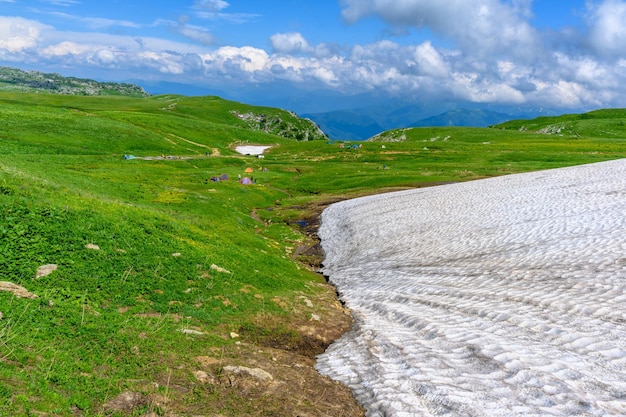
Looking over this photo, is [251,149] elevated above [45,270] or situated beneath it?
elevated above

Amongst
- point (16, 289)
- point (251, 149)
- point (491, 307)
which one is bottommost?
point (491, 307)

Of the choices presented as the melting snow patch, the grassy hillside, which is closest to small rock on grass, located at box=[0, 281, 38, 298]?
the grassy hillside

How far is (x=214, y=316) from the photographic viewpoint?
61.6ft

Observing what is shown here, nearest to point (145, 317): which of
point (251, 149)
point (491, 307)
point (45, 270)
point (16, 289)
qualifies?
point (16, 289)

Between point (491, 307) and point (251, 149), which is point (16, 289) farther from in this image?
point (251, 149)

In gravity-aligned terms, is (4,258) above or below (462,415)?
above

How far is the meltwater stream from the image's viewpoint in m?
13.1

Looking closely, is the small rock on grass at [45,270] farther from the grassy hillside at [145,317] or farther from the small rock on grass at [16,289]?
the small rock on grass at [16,289]

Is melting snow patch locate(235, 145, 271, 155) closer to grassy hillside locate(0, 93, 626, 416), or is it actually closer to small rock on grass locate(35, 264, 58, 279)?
grassy hillside locate(0, 93, 626, 416)

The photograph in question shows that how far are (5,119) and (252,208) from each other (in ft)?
327

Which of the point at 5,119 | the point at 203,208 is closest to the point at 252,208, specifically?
the point at 203,208

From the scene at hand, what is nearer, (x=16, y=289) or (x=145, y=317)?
(x=16, y=289)

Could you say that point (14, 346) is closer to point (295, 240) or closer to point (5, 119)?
point (295, 240)

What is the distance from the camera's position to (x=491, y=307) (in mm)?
21312
